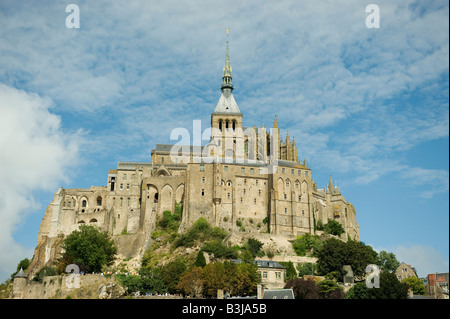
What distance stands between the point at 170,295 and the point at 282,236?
26.1 m

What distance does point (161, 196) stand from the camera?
10188cm

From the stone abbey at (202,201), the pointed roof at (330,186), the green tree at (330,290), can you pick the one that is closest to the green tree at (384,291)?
the green tree at (330,290)

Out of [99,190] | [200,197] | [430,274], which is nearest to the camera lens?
[430,274]

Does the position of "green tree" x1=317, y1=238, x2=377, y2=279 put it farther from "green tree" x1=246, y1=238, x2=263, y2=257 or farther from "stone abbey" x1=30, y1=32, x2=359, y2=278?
"stone abbey" x1=30, y1=32, x2=359, y2=278

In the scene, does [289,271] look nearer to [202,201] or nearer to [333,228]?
[333,228]

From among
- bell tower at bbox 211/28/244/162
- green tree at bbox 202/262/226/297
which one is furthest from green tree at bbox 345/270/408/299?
bell tower at bbox 211/28/244/162

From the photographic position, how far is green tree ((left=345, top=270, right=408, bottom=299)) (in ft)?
230

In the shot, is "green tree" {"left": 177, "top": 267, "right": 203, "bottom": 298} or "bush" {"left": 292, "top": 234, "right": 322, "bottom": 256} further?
"bush" {"left": 292, "top": 234, "right": 322, "bottom": 256}

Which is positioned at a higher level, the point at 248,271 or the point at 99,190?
the point at 99,190

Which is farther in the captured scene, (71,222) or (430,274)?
(71,222)

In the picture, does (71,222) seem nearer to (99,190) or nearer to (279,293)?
(99,190)

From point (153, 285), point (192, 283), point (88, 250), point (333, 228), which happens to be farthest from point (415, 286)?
point (88, 250)

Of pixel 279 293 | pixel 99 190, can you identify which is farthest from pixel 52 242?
pixel 279 293

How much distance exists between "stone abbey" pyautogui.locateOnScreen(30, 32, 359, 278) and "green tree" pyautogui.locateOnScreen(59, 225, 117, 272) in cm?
735
